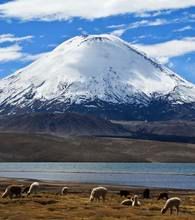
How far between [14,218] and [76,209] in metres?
8.14

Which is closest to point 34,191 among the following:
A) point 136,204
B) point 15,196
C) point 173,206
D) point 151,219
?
point 15,196

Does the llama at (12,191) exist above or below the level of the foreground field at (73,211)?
above

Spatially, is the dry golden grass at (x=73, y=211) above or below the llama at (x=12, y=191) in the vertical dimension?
below

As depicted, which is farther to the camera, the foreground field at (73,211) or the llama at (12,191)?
the llama at (12,191)

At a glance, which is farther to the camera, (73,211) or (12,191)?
(12,191)

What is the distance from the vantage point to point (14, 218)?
40781mm

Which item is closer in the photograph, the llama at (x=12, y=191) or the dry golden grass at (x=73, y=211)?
the dry golden grass at (x=73, y=211)

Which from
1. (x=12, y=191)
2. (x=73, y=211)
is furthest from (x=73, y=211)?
(x=12, y=191)

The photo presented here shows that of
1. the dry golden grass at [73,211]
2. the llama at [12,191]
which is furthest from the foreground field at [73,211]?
the llama at [12,191]

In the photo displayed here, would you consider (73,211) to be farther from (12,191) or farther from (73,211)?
(12,191)

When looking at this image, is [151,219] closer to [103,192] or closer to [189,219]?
[189,219]

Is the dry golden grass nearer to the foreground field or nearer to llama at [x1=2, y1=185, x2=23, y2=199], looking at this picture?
the foreground field

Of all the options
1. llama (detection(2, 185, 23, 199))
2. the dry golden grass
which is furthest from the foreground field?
llama (detection(2, 185, 23, 199))

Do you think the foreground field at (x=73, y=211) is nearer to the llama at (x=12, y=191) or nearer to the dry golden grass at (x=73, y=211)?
the dry golden grass at (x=73, y=211)
